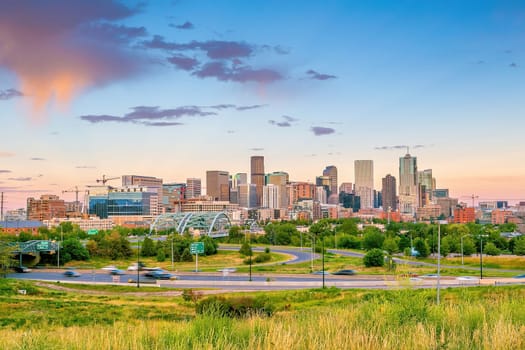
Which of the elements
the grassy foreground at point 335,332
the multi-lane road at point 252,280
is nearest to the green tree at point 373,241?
the multi-lane road at point 252,280

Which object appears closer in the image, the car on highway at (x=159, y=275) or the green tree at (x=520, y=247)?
the car on highway at (x=159, y=275)

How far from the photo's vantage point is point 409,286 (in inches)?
494

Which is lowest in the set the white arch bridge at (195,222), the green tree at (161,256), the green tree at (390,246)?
the green tree at (161,256)

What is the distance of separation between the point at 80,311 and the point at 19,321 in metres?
6.09

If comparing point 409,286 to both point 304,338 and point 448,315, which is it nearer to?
point 448,315

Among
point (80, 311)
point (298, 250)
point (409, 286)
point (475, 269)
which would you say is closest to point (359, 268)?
point (475, 269)

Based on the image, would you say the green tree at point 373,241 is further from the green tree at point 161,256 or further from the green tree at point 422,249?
the green tree at point 161,256

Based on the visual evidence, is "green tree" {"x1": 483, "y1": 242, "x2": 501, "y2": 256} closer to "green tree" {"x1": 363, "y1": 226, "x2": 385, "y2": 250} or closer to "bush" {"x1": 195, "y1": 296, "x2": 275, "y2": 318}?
"green tree" {"x1": 363, "y1": 226, "x2": 385, "y2": 250}

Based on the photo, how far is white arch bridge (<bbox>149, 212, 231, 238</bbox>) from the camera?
5738 inches

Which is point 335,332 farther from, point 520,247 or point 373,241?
point 373,241

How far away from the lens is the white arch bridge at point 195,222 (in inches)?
5738

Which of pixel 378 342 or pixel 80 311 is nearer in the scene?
pixel 378 342

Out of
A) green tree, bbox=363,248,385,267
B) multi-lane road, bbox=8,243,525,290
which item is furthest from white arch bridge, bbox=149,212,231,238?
multi-lane road, bbox=8,243,525,290

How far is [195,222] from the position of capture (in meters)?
150
